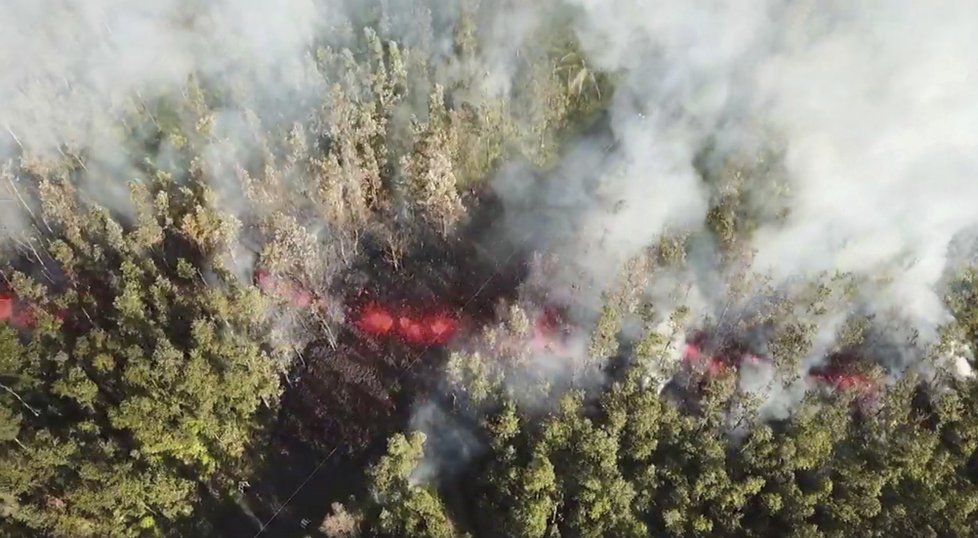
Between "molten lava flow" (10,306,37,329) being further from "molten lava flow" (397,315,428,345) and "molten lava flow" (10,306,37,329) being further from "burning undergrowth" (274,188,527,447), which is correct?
"molten lava flow" (397,315,428,345)

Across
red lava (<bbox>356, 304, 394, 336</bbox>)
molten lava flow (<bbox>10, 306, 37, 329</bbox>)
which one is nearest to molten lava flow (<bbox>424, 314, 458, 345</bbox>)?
red lava (<bbox>356, 304, 394, 336</bbox>)

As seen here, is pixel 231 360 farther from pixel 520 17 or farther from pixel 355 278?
pixel 520 17

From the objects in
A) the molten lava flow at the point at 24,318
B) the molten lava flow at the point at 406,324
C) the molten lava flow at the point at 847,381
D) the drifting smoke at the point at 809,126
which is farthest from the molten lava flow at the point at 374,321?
the molten lava flow at the point at 847,381

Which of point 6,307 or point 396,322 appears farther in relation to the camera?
point 396,322

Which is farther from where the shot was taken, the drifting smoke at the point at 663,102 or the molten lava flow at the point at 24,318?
the drifting smoke at the point at 663,102

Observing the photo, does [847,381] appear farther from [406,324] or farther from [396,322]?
[396,322]

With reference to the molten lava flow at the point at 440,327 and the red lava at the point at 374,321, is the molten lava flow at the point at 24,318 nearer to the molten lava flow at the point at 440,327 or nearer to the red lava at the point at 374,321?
the red lava at the point at 374,321

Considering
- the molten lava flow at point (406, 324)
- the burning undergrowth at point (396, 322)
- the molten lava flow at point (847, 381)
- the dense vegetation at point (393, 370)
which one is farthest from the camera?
the molten lava flow at point (406, 324)

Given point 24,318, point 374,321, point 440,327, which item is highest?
point 440,327

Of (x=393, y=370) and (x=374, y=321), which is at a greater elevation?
(x=374, y=321)

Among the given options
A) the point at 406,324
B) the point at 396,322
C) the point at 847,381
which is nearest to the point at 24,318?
the point at 396,322
